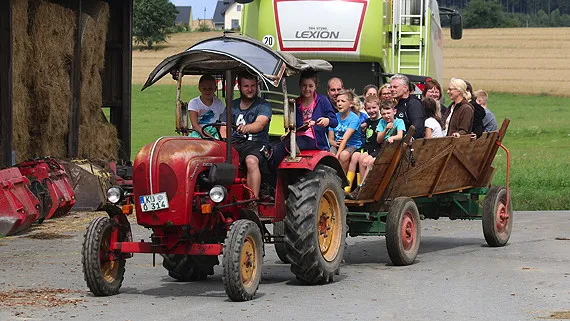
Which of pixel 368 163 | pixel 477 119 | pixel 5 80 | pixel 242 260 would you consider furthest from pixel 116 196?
pixel 5 80

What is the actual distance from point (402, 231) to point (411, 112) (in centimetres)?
160

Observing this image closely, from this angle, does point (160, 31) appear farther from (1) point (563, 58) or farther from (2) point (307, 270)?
(2) point (307, 270)

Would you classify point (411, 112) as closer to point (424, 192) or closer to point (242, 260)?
point (424, 192)

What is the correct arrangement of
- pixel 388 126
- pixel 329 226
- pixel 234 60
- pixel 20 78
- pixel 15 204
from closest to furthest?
pixel 234 60 → pixel 329 226 → pixel 388 126 → pixel 15 204 → pixel 20 78

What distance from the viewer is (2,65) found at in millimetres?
18547

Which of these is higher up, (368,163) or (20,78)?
(20,78)

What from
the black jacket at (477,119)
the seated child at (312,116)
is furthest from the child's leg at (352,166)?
the black jacket at (477,119)

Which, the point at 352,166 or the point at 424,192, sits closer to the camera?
the point at 352,166

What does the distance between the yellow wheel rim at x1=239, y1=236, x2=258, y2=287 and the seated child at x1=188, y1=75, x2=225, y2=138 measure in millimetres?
1624

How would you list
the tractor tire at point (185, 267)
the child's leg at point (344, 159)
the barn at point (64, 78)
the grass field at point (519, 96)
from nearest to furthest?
the tractor tire at point (185, 267) → the child's leg at point (344, 159) → the barn at point (64, 78) → the grass field at point (519, 96)

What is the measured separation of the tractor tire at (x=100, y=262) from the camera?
10.5 m

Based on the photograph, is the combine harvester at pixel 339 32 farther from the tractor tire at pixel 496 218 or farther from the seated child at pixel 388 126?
the seated child at pixel 388 126

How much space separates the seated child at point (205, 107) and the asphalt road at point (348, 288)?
1556mm

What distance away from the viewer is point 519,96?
6719 centimetres
